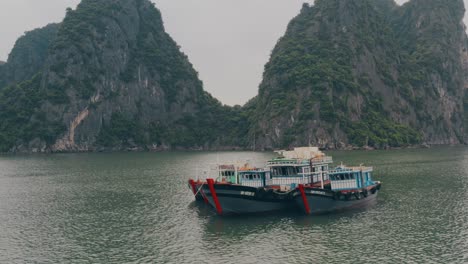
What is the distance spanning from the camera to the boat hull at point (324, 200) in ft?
176

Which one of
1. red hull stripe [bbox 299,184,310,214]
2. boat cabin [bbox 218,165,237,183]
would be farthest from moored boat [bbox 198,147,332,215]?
red hull stripe [bbox 299,184,310,214]

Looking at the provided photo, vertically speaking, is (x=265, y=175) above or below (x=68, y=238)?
above

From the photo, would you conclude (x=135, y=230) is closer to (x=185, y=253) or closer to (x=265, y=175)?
(x=185, y=253)

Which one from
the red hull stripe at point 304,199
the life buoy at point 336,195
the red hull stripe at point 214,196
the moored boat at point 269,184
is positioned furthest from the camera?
the life buoy at point 336,195

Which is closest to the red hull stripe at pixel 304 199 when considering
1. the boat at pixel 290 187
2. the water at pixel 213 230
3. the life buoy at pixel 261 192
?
the boat at pixel 290 187

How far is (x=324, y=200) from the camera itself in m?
54.8

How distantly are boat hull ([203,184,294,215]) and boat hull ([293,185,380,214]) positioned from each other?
6.55 feet

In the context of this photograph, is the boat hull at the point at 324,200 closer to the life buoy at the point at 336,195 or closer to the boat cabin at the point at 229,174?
the life buoy at the point at 336,195

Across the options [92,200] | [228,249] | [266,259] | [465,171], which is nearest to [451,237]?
[266,259]

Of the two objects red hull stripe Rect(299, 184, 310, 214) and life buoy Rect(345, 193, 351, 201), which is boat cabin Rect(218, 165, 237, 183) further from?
life buoy Rect(345, 193, 351, 201)

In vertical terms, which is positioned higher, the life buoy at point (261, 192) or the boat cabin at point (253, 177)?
the boat cabin at point (253, 177)

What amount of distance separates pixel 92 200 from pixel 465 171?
8161 cm

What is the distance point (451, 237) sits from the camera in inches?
1736

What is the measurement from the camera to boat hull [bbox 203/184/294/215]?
53438mm
